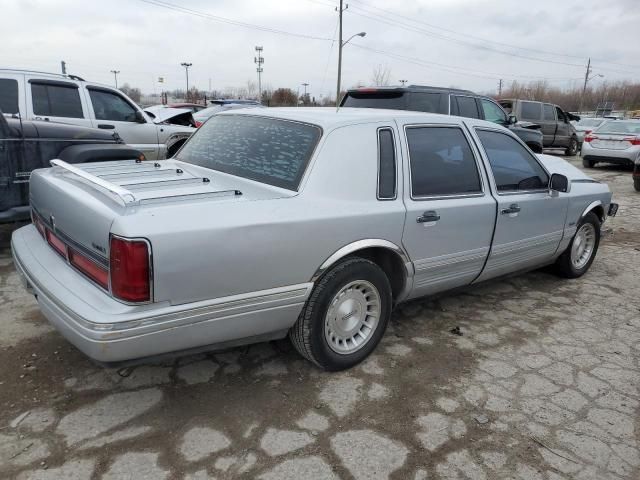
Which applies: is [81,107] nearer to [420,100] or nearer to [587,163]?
[420,100]

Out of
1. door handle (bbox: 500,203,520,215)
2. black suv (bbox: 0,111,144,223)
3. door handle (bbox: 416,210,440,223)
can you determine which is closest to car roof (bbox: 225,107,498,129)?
door handle (bbox: 416,210,440,223)

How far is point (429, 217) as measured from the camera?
3.26m

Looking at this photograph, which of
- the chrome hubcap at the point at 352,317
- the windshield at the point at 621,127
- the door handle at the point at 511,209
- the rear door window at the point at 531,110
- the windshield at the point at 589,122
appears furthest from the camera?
the windshield at the point at 589,122

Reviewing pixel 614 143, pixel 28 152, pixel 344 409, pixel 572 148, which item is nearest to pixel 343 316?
pixel 344 409

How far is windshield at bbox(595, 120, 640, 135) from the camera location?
13500mm

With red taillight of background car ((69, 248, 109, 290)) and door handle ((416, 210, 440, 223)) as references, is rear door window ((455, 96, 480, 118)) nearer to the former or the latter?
door handle ((416, 210, 440, 223))

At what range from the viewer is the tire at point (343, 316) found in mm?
2848

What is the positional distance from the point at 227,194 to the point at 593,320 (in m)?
3.27

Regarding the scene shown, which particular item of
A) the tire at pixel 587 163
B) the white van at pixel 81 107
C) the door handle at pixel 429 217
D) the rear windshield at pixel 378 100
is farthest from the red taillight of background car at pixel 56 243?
the tire at pixel 587 163

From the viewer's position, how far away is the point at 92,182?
8.85 ft

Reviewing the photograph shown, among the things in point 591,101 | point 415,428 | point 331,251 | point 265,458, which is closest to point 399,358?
point 415,428

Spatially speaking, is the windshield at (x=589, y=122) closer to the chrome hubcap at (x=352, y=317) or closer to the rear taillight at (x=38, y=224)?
the chrome hubcap at (x=352, y=317)

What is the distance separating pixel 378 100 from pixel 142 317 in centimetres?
670

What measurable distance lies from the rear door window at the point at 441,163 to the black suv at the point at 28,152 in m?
2.68
